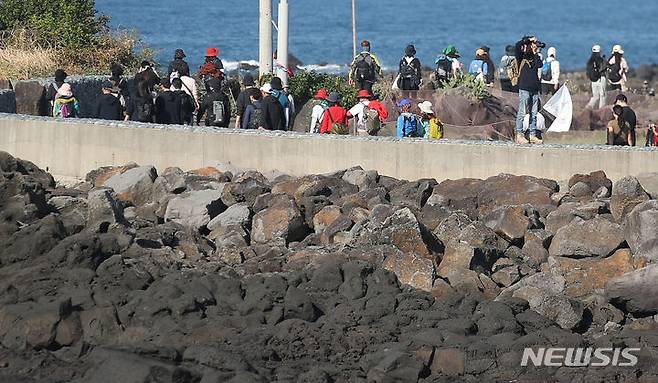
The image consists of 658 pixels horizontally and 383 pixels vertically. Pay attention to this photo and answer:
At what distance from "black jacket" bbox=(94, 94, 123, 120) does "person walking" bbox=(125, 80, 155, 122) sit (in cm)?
30

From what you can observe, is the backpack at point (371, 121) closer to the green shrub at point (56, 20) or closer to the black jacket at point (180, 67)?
the black jacket at point (180, 67)

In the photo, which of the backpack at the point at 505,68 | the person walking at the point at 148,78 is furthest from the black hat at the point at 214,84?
the backpack at the point at 505,68

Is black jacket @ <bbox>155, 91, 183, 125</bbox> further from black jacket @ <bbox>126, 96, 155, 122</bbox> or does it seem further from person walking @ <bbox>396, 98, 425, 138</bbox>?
person walking @ <bbox>396, 98, 425, 138</bbox>

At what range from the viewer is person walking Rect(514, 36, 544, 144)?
2166 cm

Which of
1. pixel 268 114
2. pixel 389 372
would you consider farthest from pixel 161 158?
pixel 389 372

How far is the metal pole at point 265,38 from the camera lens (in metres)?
26.4

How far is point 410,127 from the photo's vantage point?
21.6 m

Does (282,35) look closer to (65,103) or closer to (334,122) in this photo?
(334,122)

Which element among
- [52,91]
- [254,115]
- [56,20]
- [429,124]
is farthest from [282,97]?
[56,20]

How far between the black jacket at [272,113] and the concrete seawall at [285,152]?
914 mm

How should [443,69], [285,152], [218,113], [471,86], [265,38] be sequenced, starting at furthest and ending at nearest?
1. [443,69]
2. [265,38]
3. [471,86]
4. [218,113]
5. [285,152]

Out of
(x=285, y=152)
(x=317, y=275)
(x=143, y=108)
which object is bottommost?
(x=317, y=275)

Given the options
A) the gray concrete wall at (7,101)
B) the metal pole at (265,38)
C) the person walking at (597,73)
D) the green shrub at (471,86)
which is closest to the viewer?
the gray concrete wall at (7,101)

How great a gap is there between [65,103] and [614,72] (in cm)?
1064
